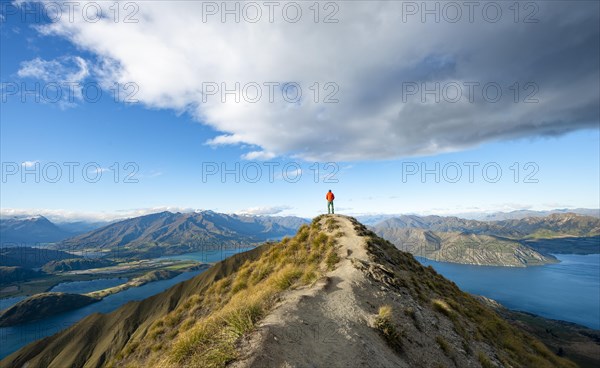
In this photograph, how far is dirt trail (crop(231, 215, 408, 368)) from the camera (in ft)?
30.2

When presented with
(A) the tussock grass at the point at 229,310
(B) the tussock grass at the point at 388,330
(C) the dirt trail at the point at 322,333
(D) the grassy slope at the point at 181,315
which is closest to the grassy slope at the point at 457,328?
(B) the tussock grass at the point at 388,330

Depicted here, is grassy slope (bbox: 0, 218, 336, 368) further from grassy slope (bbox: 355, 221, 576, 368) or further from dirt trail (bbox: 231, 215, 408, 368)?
grassy slope (bbox: 355, 221, 576, 368)

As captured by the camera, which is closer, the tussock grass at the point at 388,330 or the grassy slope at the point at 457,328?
the tussock grass at the point at 388,330

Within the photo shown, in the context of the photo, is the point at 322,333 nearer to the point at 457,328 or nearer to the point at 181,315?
the point at 457,328

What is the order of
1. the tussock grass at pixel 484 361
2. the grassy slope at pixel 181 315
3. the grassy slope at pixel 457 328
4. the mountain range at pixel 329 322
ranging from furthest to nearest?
the grassy slope at pixel 181 315 < the tussock grass at pixel 484 361 < the grassy slope at pixel 457 328 < the mountain range at pixel 329 322

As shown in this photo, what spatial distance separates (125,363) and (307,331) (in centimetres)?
2498

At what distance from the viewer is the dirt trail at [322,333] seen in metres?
9.20

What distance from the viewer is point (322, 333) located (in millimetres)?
11172

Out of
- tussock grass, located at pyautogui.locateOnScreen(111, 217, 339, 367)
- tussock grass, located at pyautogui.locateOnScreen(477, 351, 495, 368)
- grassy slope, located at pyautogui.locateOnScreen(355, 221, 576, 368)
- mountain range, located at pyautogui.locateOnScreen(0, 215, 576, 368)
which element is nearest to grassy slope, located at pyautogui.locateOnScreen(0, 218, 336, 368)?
tussock grass, located at pyautogui.locateOnScreen(111, 217, 339, 367)

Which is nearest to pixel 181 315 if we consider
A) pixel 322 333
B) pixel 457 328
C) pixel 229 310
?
pixel 229 310

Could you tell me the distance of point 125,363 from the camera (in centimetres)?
2547

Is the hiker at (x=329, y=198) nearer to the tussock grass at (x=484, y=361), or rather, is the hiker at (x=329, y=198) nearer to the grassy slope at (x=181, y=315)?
the grassy slope at (x=181, y=315)

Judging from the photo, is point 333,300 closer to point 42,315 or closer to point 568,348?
point 568,348

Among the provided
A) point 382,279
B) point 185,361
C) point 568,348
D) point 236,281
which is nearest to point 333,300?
point 382,279
